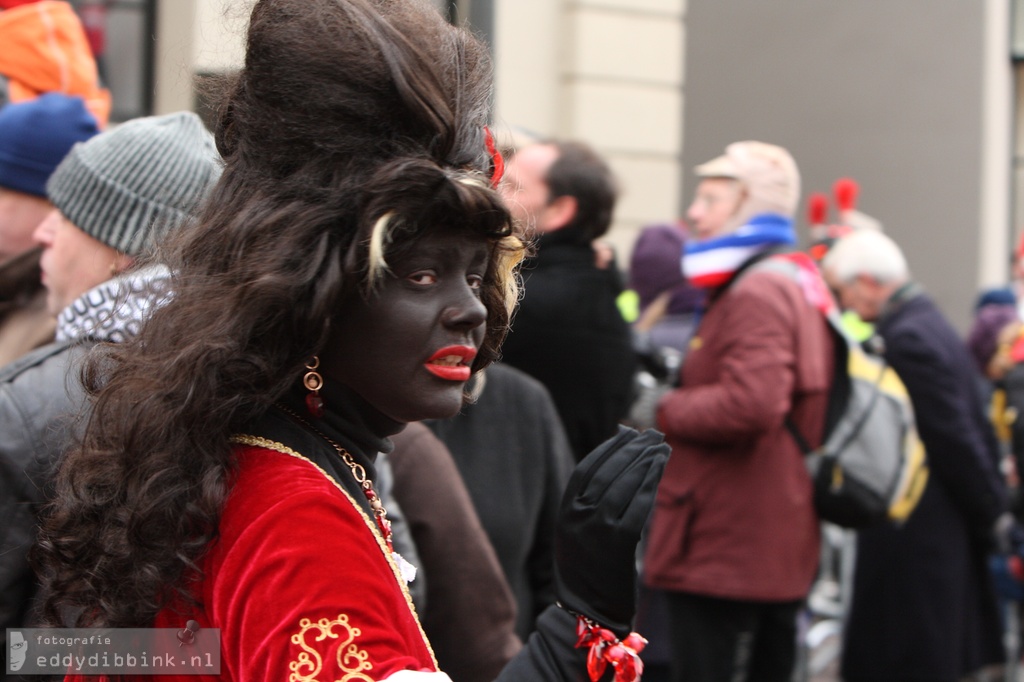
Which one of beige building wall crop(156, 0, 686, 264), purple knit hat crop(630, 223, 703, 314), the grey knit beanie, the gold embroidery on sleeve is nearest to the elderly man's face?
purple knit hat crop(630, 223, 703, 314)

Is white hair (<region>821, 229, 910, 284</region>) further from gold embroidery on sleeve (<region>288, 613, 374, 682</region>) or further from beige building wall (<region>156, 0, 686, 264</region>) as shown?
gold embroidery on sleeve (<region>288, 613, 374, 682</region>)

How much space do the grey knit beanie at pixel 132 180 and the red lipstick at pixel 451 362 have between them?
3.32 ft

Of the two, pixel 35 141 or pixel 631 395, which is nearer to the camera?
pixel 35 141

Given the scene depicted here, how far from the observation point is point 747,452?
14.3 feet

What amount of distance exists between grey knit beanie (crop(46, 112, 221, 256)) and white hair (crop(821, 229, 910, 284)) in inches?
164

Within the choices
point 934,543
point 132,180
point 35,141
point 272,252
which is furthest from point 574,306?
point 272,252

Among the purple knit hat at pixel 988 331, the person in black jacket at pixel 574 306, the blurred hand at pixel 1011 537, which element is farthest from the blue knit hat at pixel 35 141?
the purple knit hat at pixel 988 331

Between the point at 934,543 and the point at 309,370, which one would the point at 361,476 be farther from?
the point at 934,543

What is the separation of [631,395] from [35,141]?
2209 mm

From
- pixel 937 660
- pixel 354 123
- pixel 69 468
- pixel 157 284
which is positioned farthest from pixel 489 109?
pixel 937 660

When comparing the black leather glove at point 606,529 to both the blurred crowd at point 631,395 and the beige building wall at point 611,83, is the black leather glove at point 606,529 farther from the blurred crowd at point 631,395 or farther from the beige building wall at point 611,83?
the beige building wall at point 611,83

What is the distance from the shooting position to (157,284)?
6.04 feet

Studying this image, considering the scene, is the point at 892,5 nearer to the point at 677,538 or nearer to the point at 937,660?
the point at 937,660

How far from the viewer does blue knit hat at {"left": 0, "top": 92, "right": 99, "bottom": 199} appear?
2.93 metres
